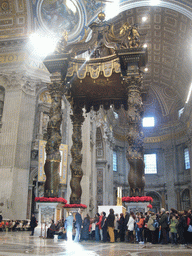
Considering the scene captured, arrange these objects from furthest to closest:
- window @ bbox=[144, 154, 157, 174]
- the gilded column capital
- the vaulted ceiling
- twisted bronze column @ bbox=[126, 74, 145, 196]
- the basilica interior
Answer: window @ bbox=[144, 154, 157, 174], the vaulted ceiling, the gilded column capital, the basilica interior, twisted bronze column @ bbox=[126, 74, 145, 196]

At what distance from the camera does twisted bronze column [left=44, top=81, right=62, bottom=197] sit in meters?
6.94

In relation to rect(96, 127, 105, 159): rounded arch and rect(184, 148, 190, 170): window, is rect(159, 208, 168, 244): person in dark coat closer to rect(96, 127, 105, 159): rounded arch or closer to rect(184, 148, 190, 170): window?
rect(96, 127, 105, 159): rounded arch

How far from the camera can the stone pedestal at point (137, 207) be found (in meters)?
6.56

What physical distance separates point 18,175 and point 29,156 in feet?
3.68

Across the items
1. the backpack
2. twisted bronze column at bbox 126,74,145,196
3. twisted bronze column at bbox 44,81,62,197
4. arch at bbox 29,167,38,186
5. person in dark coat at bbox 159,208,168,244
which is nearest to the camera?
person in dark coat at bbox 159,208,168,244

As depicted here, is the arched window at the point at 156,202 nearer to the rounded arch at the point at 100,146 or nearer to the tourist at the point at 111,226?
the rounded arch at the point at 100,146

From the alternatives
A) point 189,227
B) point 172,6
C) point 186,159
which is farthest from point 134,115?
point 186,159

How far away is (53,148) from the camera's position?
7.09 m

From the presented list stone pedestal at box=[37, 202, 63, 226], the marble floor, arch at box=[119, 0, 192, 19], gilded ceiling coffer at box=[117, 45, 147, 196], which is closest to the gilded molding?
gilded ceiling coffer at box=[117, 45, 147, 196]

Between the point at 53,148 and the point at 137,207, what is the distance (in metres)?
2.48

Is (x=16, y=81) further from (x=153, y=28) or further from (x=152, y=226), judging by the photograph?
(x=153, y=28)

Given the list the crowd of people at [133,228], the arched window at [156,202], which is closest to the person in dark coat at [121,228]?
the crowd of people at [133,228]

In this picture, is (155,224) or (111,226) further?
(111,226)

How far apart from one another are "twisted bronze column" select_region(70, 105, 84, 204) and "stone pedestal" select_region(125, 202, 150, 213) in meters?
2.01
